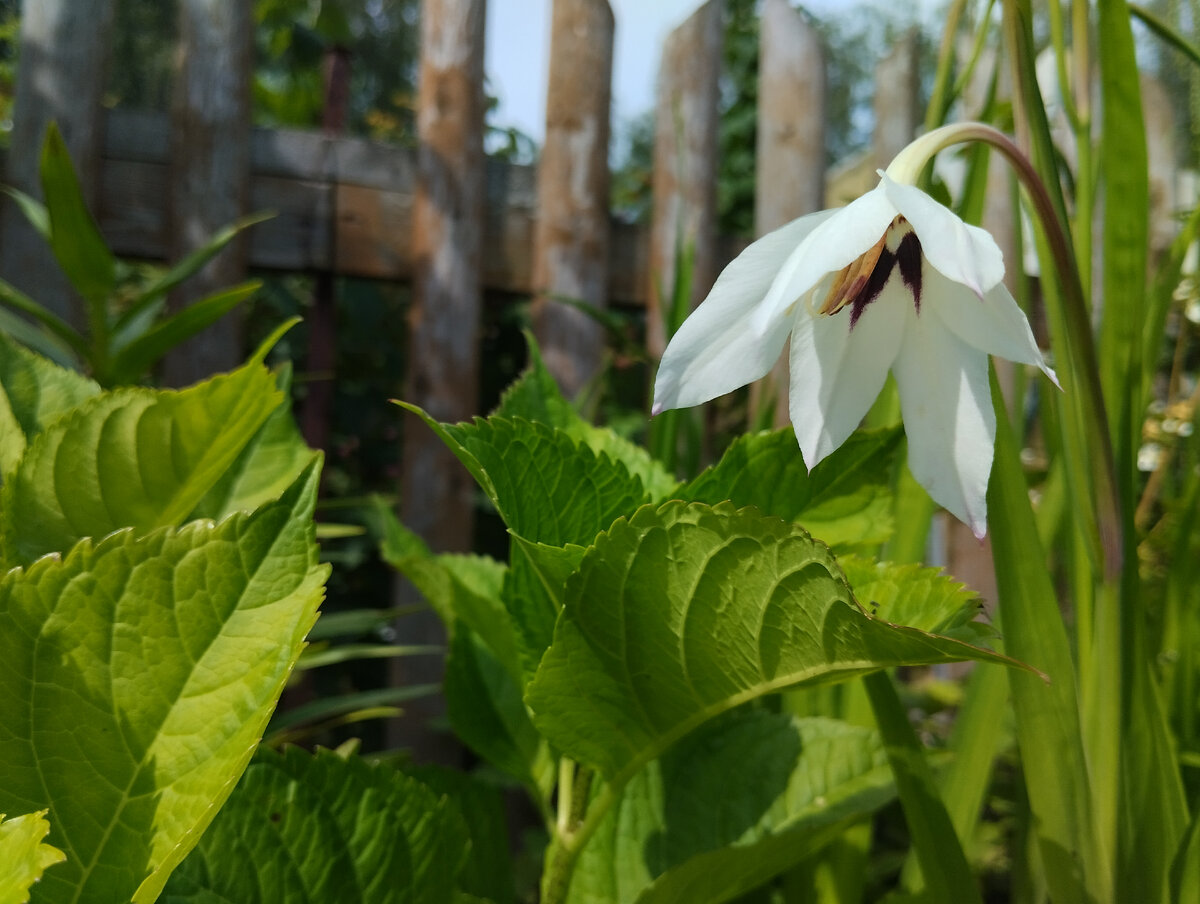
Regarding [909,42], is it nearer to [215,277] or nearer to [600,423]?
[600,423]

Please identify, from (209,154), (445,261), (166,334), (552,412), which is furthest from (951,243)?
(209,154)

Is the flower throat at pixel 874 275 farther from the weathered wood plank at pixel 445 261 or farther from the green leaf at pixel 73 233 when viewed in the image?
the weathered wood plank at pixel 445 261

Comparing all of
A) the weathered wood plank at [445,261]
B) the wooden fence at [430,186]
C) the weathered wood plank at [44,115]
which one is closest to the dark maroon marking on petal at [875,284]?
the wooden fence at [430,186]

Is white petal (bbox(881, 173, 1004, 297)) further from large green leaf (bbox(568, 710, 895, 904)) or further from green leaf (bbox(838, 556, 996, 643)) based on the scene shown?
large green leaf (bbox(568, 710, 895, 904))

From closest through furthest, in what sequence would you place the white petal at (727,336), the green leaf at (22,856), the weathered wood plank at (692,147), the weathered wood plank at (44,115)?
the green leaf at (22,856) → the white petal at (727,336) → the weathered wood plank at (44,115) → the weathered wood plank at (692,147)

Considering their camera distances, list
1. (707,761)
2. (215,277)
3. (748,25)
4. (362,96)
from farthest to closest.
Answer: (362,96) → (748,25) → (215,277) → (707,761)

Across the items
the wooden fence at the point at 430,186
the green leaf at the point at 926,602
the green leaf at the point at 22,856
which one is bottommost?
the green leaf at the point at 22,856

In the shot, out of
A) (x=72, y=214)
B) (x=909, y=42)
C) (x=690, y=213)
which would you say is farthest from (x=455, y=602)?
(x=909, y=42)

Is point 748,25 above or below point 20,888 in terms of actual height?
above
